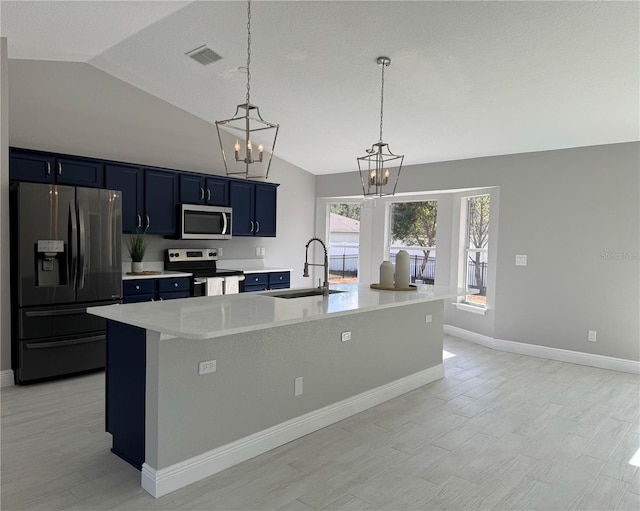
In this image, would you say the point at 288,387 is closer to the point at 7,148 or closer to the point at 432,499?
the point at 432,499

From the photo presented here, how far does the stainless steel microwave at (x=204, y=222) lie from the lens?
5270 millimetres

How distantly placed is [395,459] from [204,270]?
3613mm

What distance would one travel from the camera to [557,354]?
4965mm

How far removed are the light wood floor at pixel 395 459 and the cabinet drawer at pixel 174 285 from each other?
1.23 meters

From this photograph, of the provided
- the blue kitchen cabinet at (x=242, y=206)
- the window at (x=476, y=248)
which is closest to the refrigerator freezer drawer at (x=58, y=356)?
the blue kitchen cabinet at (x=242, y=206)

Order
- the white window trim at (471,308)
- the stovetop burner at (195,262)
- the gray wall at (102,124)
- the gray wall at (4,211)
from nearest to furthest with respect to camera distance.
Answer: the gray wall at (4,211) < the gray wall at (102,124) < the stovetop burner at (195,262) < the white window trim at (471,308)

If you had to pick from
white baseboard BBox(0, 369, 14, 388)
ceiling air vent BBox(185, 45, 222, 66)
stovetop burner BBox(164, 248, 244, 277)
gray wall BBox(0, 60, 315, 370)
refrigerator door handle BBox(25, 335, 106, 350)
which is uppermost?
ceiling air vent BBox(185, 45, 222, 66)

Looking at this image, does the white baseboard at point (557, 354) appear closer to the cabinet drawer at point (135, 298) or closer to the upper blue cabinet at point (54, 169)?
the cabinet drawer at point (135, 298)

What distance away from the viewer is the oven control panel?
5.42 m

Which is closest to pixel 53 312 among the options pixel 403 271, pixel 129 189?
pixel 129 189

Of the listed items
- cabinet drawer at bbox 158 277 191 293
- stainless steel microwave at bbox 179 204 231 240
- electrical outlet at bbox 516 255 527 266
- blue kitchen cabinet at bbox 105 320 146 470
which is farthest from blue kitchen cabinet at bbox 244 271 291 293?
blue kitchen cabinet at bbox 105 320 146 470

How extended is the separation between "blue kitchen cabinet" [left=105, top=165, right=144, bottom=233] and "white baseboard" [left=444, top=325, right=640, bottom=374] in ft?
13.7

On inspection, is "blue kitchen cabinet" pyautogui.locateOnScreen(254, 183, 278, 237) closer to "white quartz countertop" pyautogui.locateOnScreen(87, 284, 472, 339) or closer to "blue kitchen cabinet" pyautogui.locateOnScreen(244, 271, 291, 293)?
"blue kitchen cabinet" pyautogui.locateOnScreen(244, 271, 291, 293)

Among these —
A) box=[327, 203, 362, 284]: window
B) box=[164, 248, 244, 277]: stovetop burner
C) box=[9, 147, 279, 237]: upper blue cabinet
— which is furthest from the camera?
box=[327, 203, 362, 284]: window
